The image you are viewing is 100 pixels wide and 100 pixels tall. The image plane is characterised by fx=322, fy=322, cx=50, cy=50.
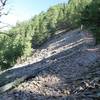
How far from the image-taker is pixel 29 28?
390ft

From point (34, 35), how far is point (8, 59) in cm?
3462

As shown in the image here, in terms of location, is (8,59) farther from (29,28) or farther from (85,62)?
(85,62)

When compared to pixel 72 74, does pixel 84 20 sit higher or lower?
higher

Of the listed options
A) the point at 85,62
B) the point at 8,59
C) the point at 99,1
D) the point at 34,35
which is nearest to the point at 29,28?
the point at 34,35

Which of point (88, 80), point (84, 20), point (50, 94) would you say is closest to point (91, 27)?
point (84, 20)

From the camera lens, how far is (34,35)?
115938 millimetres

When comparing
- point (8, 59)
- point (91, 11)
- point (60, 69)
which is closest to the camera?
point (91, 11)

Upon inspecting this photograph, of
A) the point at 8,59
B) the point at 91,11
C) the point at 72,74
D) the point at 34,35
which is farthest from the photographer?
the point at 34,35

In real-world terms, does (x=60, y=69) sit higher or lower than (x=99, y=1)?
lower

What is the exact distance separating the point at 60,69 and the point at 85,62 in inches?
122

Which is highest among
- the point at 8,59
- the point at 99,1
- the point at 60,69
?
the point at 99,1

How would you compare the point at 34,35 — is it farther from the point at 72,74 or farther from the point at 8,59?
the point at 72,74

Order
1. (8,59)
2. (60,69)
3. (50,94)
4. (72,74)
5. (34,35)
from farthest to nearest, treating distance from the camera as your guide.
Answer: (34,35) < (8,59) < (60,69) < (72,74) < (50,94)

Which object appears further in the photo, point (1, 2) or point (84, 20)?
point (84, 20)
